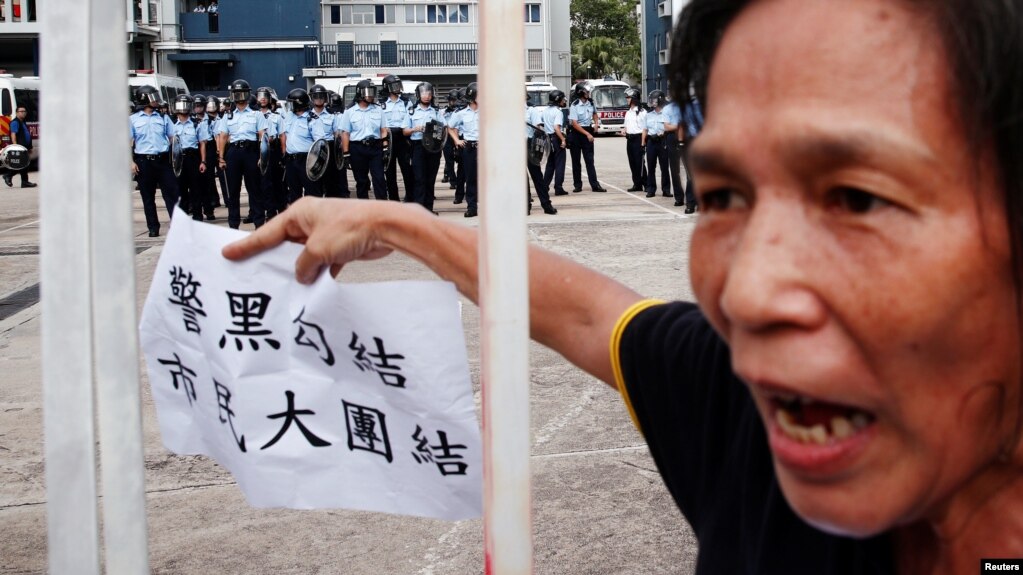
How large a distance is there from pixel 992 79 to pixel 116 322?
0.87 meters

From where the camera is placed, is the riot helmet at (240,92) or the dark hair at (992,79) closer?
the dark hair at (992,79)

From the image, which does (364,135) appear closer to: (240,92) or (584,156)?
(240,92)

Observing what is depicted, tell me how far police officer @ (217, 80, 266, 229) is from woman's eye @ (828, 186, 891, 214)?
14635 mm

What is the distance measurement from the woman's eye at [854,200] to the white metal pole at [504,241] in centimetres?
26

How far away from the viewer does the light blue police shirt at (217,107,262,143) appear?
15305 millimetres

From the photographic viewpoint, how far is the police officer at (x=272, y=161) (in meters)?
15.4

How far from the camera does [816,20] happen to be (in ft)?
2.39

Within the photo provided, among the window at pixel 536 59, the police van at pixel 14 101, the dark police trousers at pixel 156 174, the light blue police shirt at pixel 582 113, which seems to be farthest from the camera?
the window at pixel 536 59

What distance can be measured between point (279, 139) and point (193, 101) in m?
1.74

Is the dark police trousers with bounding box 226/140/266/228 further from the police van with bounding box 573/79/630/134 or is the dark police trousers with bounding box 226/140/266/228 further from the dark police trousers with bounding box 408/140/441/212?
the police van with bounding box 573/79/630/134

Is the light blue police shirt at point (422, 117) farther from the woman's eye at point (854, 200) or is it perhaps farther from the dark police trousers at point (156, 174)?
the woman's eye at point (854, 200)

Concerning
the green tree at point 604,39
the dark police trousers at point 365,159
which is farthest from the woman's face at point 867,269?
the green tree at point 604,39

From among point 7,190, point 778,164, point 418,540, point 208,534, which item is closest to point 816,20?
point 778,164

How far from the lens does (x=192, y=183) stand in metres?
15.8
